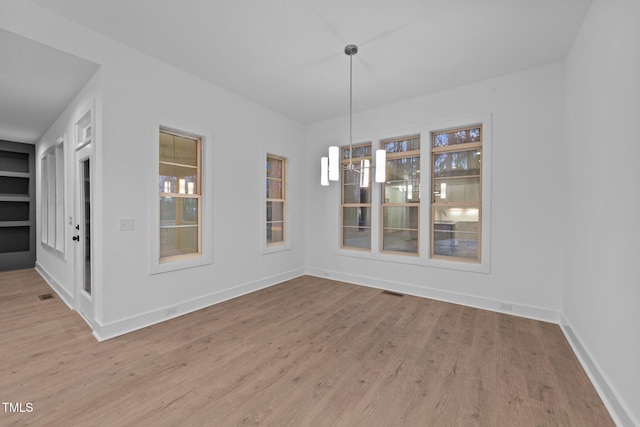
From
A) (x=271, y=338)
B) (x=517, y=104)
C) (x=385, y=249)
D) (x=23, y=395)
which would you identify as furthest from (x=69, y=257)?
(x=517, y=104)

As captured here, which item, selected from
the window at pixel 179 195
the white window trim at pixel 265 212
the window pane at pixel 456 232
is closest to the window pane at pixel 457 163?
the window pane at pixel 456 232

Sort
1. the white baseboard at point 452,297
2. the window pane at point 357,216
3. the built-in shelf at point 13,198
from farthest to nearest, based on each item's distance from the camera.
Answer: the built-in shelf at point 13,198
the window pane at point 357,216
the white baseboard at point 452,297

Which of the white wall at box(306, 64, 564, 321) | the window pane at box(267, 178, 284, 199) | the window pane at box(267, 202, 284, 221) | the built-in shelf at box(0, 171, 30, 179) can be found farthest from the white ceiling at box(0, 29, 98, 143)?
the white wall at box(306, 64, 564, 321)

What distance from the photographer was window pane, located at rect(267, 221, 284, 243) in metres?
5.12

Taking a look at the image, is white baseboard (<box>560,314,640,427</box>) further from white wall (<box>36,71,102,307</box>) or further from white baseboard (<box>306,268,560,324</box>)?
white wall (<box>36,71,102,307</box>)

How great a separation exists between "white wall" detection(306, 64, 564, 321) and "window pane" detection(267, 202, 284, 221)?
2.44m

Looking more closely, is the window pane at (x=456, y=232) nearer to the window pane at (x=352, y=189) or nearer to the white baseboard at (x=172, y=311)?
the window pane at (x=352, y=189)

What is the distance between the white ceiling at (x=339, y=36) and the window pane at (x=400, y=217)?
1933mm

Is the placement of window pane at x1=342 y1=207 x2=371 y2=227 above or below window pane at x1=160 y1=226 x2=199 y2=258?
above

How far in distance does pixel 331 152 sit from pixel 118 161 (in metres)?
2.35

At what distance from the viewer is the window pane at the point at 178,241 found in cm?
358

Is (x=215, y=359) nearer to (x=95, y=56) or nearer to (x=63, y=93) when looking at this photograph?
(x=95, y=56)

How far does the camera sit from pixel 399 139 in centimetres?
465

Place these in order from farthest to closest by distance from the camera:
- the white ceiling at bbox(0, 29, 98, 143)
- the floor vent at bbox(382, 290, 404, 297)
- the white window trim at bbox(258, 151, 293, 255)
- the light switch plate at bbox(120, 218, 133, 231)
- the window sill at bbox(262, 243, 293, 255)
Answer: the window sill at bbox(262, 243, 293, 255) → the white window trim at bbox(258, 151, 293, 255) → the floor vent at bbox(382, 290, 404, 297) → the light switch plate at bbox(120, 218, 133, 231) → the white ceiling at bbox(0, 29, 98, 143)
